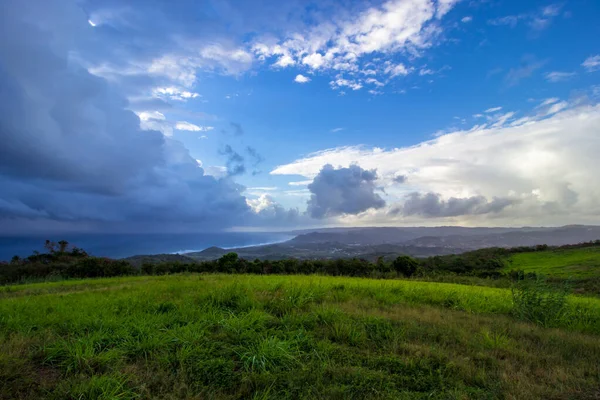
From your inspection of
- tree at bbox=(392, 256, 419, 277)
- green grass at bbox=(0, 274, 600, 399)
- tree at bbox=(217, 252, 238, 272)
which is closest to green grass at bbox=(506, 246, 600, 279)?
tree at bbox=(392, 256, 419, 277)

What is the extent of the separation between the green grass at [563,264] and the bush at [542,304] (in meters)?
22.0

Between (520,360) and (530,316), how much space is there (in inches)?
151

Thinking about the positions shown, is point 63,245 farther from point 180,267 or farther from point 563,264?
point 563,264

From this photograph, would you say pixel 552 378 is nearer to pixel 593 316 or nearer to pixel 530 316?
pixel 530 316

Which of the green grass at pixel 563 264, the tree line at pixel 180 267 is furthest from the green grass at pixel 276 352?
the green grass at pixel 563 264

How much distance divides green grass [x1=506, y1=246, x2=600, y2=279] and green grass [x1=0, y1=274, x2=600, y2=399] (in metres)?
26.1

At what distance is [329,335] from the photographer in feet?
20.5

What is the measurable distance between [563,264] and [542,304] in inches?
1447

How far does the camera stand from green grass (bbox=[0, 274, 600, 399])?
14.1ft

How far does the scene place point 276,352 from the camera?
5.08 meters

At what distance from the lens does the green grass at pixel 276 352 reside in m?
4.29

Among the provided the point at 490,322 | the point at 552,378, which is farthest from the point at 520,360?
the point at 490,322

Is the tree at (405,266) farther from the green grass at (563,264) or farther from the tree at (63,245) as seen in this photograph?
the tree at (63,245)

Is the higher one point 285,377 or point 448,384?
point 285,377
